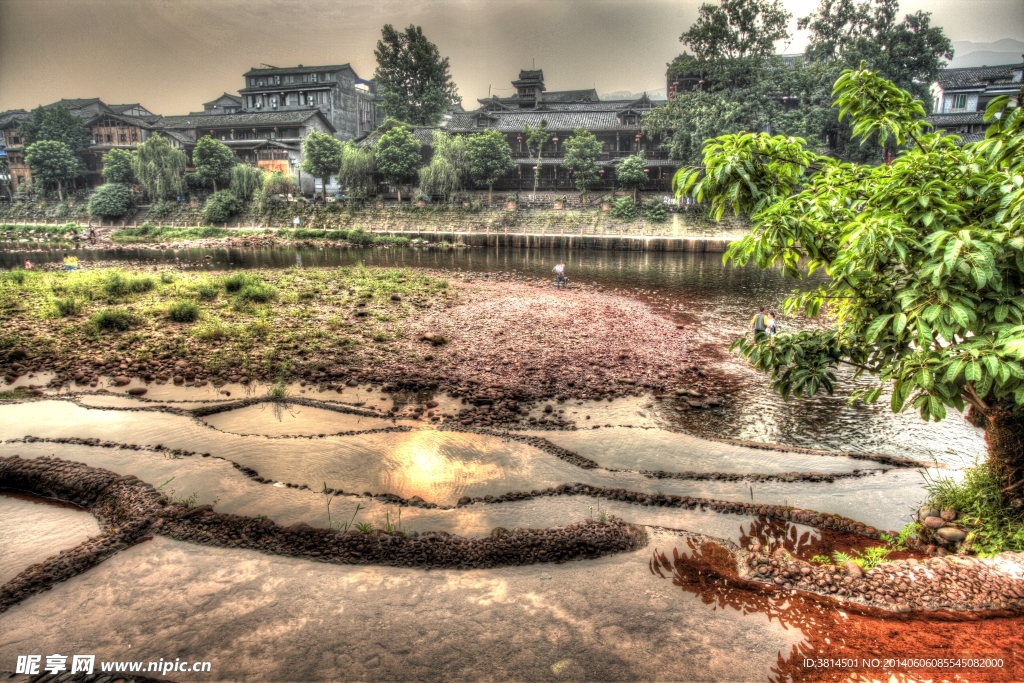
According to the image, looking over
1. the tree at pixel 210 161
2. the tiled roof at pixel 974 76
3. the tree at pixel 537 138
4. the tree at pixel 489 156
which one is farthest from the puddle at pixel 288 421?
the tiled roof at pixel 974 76

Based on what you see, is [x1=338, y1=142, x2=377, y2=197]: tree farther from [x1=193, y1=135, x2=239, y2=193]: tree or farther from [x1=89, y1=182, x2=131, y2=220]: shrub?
[x1=89, y1=182, x2=131, y2=220]: shrub

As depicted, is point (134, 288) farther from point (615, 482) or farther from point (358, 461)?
point (615, 482)

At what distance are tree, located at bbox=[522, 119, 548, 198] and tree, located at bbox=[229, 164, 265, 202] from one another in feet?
103

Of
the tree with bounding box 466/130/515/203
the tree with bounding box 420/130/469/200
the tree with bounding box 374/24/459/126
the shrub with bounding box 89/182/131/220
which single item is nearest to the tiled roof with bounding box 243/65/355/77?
the tree with bounding box 374/24/459/126

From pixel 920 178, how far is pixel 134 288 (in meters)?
27.5

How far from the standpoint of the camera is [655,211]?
55.6 metres

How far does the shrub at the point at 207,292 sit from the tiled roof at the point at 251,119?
5681 centimetres

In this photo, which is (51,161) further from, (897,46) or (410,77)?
(897,46)

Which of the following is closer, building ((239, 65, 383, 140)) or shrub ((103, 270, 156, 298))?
shrub ((103, 270, 156, 298))

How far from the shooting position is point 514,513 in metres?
8.48

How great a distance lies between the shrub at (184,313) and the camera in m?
18.9

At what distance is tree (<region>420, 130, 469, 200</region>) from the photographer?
5919 centimetres

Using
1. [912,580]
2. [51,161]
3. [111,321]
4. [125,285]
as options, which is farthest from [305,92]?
[912,580]

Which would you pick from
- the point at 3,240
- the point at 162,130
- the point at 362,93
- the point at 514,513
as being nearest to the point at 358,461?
the point at 514,513
